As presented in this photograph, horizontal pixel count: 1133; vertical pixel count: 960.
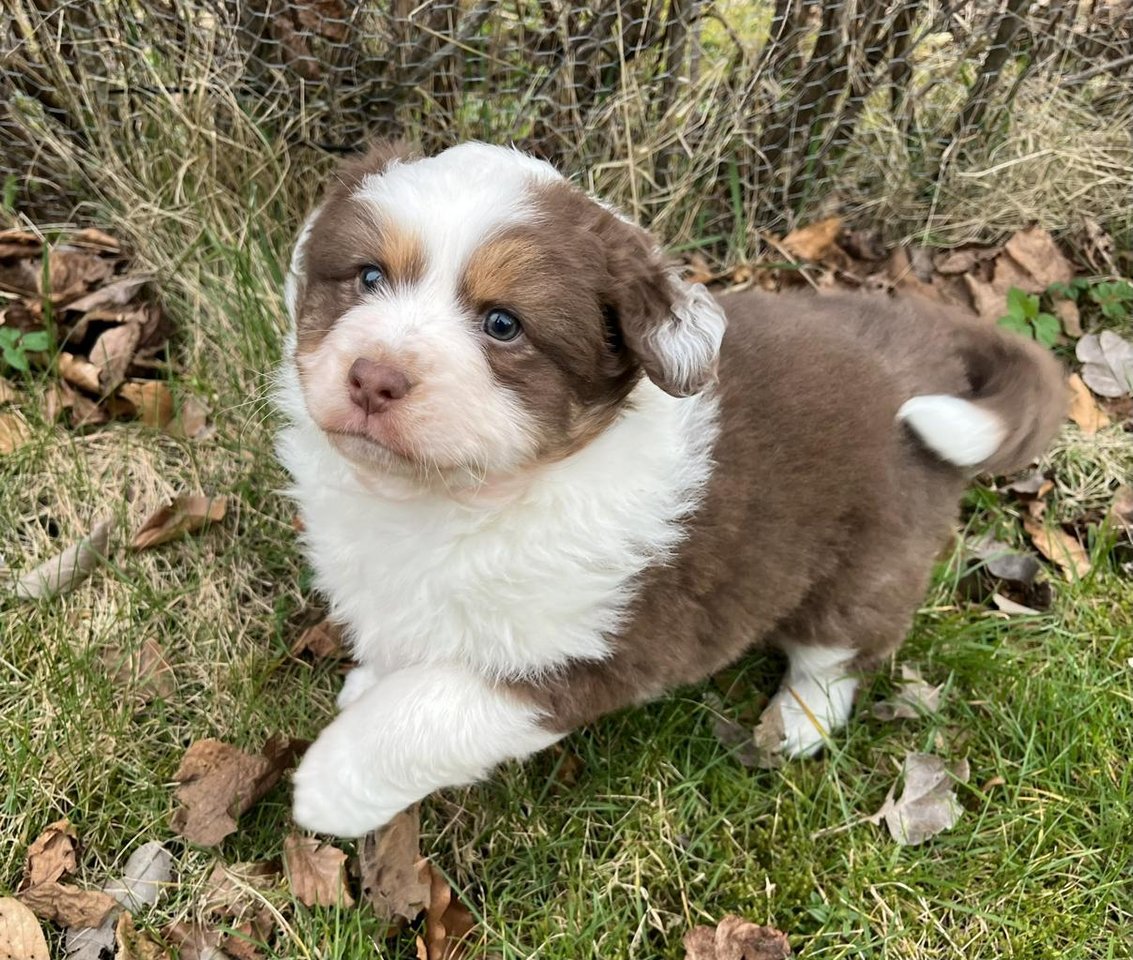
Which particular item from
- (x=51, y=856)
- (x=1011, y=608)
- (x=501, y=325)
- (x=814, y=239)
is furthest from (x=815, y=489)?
(x=51, y=856)

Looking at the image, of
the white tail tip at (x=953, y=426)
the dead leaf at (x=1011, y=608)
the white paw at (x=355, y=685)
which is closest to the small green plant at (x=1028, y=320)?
the dead leaf at (x=1011, y=608)

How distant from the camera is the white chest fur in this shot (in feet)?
7.33

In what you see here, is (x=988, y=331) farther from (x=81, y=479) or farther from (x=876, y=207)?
(x=81, y=479)

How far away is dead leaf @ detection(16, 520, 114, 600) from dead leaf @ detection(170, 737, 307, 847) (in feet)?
2.18

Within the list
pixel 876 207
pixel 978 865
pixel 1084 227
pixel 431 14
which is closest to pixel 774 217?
pixel 876 207

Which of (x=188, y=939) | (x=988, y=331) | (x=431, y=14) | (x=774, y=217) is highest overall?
(x=431, y=14)

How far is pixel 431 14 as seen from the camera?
340 centimetres

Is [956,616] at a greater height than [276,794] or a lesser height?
greater

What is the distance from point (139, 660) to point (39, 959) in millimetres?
803

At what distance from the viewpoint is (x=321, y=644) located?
3.00 meters

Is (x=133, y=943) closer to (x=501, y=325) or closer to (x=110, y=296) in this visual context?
(x=501, y=325)

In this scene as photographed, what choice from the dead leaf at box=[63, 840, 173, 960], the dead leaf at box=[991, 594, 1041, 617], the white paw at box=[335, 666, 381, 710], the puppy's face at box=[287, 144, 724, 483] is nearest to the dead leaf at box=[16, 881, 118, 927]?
the dead leaf at box=[63, 840, 173, 960]

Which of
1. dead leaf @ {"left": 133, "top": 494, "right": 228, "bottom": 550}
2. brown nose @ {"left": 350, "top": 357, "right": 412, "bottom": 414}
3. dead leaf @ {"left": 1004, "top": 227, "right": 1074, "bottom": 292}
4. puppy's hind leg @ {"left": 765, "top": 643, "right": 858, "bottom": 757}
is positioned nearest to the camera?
brown nose @ {"left": 350, "top": 357, "right": 412, "bottom": 414}

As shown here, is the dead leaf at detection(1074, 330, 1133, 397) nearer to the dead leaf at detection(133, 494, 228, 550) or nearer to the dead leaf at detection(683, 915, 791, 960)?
the dead leaf at detection(683, 915, 791, 960)
